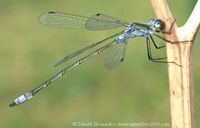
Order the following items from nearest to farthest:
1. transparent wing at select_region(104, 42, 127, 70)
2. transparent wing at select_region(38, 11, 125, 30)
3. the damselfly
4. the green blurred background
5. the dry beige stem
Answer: the dry beige stem → the damselfly → transparent wing at select_region(104, 42, 127, 70) → transparent wing at select_region(38, 11, 125, 30) → the green blurred background

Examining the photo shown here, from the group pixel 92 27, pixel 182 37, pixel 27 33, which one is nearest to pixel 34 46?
pixel 27 33

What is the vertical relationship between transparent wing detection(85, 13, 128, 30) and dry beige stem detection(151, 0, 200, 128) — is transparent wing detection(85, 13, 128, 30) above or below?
above

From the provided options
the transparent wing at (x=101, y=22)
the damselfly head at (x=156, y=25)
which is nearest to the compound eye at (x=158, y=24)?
the damselfly head at (x=156, y=25)

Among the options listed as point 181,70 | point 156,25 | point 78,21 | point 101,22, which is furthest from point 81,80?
point 181,70

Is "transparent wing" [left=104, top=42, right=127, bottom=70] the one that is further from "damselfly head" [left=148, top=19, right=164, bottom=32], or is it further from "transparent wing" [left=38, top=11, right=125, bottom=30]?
"damselfly head" [left=148, top=19, right=164, bottom=32]

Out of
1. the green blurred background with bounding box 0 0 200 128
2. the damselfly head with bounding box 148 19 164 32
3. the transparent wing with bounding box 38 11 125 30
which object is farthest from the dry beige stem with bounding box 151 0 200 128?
the green blurred background with bounding box 0 0 200 128

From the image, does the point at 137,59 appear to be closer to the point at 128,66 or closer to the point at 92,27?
the point at 128,66
